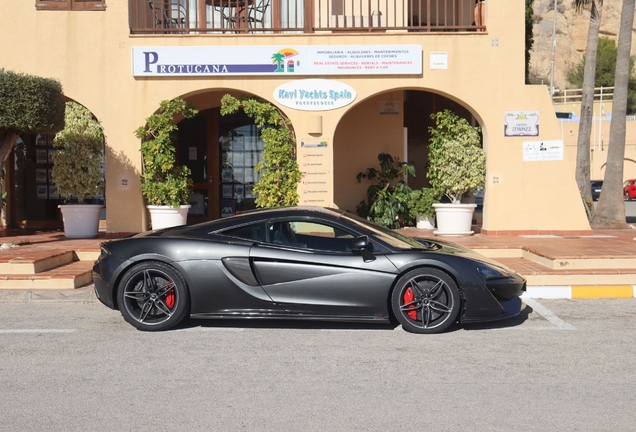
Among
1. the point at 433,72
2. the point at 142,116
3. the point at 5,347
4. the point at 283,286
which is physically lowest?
the point at 5,347

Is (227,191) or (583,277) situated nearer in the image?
(583,277)

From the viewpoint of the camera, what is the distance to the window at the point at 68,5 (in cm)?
1298

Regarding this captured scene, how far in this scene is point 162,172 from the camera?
1311cm

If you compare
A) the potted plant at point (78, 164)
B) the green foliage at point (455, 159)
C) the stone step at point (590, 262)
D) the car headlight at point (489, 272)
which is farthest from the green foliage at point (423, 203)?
the car headlight at point (489, 272)

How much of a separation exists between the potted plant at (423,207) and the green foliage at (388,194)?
0.13 meters

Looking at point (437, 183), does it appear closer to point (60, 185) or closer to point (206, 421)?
point (60, 185)

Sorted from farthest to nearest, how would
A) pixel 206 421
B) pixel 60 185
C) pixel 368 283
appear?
pixel 60 185 < pixel 368 283 < pixel 206 421

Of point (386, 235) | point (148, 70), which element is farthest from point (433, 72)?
point (386, 235)

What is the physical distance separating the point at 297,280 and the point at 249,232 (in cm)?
69

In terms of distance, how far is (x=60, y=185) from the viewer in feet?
42.0

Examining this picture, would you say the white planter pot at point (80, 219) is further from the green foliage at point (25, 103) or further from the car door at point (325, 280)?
the car door at point (325, 280)

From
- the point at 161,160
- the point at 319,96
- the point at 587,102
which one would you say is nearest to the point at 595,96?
the point at 587,102

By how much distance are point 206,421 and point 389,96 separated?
12.3 m

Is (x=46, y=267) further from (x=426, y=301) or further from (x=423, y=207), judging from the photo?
(x=423, y=207)
